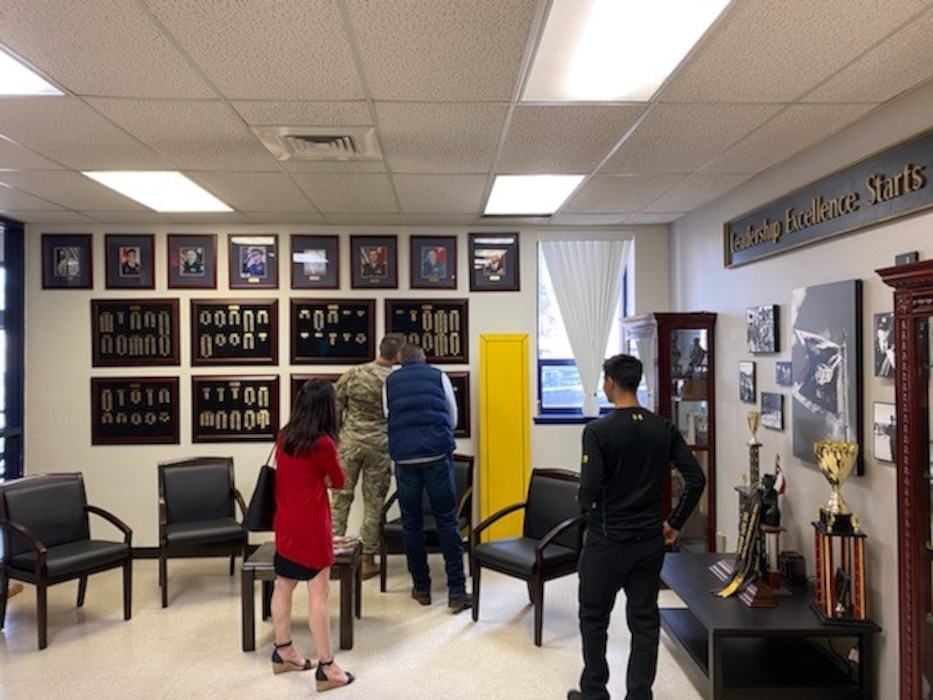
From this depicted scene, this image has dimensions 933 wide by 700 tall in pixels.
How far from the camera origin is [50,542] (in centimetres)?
383

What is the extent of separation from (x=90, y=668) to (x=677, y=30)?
3.95m

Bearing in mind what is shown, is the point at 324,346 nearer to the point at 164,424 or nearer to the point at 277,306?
the point at 277,306

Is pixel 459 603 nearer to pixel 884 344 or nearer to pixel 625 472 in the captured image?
pixel 625 472

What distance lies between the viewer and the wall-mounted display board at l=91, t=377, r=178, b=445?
4.93 m

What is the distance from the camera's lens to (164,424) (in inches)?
196

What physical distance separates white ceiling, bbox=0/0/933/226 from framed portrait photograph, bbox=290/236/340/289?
103 cm

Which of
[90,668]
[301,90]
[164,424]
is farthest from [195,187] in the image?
[90,668]

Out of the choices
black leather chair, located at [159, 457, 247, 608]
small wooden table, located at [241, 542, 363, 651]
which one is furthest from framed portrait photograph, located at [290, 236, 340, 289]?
small wooden table, located at [241, 542, 363, 651]

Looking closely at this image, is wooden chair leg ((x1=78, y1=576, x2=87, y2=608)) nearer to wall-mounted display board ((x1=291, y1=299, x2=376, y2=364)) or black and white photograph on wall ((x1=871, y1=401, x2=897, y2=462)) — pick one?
wall-mounted display board ((x1=291, y1=299, x2=376, y2=364))

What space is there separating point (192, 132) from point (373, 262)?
7.65 feet

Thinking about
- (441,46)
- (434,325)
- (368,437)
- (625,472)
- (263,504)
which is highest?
(441,46)

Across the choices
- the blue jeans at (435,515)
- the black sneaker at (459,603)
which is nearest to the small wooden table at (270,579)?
the blue jeans at (435,515)

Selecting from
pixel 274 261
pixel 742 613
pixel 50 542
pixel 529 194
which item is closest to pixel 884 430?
pixel 742 613

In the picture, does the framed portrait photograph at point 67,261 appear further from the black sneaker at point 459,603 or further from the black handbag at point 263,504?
the black sneaker at point 459,603
